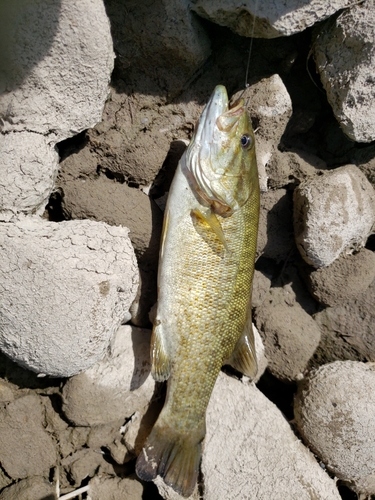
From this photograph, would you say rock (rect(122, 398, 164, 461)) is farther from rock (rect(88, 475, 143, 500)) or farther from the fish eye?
the fish eye

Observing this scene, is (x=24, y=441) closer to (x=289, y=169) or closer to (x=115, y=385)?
(x=115, y=385)

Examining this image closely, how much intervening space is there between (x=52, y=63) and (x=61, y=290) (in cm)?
121

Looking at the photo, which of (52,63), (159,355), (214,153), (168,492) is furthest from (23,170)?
(168,492)

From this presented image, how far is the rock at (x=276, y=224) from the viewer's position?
3.21 m

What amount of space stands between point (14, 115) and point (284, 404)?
2818 millimetres

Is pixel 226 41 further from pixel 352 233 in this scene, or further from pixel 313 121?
pixel 352 233

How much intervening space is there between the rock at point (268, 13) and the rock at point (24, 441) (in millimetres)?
2672

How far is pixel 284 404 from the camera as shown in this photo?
3529 millimetres

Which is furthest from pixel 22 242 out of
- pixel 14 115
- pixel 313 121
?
pixel 313 121

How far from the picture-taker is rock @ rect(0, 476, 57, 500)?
2725mm

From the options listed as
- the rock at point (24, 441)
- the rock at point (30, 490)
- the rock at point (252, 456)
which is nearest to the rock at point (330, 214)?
the rock at point (252, 456)

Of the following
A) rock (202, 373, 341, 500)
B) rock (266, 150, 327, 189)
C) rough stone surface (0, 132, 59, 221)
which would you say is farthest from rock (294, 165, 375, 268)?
rough stone surface (0, 132, 59, 221)

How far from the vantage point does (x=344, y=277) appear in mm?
3256

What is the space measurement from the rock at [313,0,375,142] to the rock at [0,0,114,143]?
144 cm
